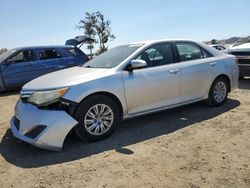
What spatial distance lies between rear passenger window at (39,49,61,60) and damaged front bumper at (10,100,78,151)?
6.31 metres

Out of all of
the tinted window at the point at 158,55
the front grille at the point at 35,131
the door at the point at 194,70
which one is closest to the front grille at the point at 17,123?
the front grille at the point at 35,131

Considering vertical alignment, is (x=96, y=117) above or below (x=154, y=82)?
below

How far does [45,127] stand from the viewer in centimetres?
421

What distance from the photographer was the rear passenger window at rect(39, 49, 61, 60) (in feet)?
34.1

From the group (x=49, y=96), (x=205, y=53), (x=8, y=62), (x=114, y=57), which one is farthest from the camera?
(x=8, y=62)

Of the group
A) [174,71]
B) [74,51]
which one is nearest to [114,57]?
[174,71]

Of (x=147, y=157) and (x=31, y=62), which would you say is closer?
(x=147, y=157)

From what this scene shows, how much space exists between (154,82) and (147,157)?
159 centimetres

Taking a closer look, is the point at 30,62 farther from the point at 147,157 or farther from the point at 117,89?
the point at 147,157

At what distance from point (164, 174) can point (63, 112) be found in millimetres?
1681

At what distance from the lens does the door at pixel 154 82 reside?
5.01 m

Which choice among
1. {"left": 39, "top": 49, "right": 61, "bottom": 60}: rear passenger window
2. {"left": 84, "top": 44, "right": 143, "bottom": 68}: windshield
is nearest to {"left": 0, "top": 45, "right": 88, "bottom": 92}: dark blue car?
{"left": 39, "top": 49, "right": 61, "bottom": 60}: rear passenger window

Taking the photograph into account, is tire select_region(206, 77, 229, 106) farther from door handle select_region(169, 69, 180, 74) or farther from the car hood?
the car hood

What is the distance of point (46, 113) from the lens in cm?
426
